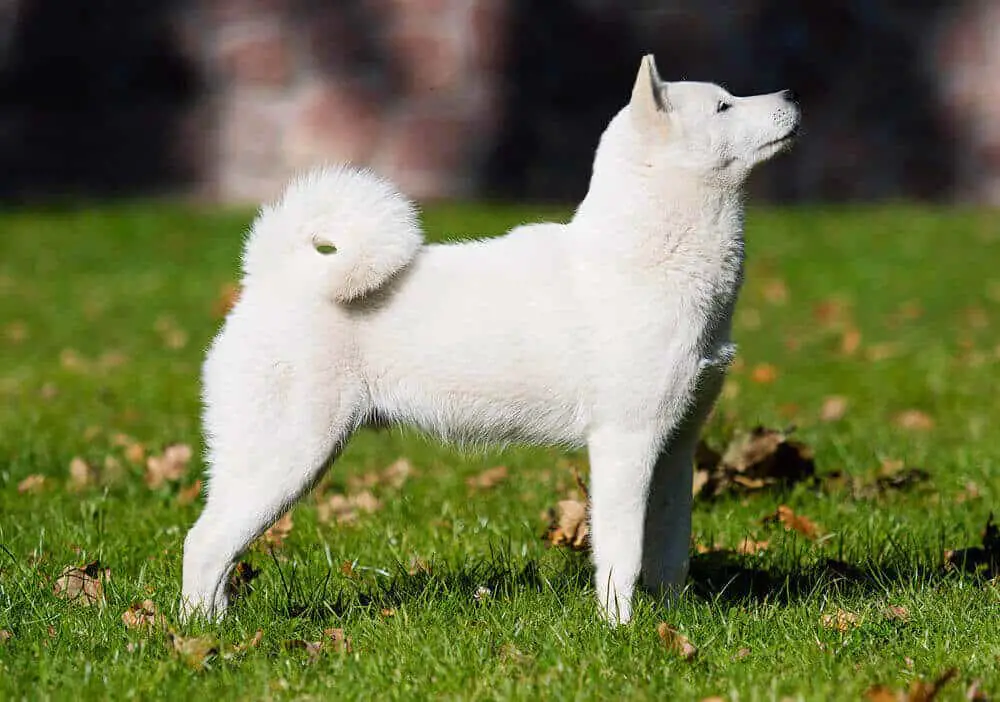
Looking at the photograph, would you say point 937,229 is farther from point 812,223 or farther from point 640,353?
point 640,353

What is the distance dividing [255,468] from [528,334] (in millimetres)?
818

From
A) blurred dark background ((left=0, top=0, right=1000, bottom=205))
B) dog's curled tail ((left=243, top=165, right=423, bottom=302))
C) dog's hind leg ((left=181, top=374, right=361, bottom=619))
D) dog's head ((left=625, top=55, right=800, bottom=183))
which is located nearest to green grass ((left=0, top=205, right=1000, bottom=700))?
dog's hind leg ((left=181, top=374, right=361, bottom=619))

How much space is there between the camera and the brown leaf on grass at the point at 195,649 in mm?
3592

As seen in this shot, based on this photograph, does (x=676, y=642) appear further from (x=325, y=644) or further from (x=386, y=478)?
(x=386, y=478)

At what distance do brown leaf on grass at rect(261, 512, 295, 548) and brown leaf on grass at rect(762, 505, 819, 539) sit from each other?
1676mm

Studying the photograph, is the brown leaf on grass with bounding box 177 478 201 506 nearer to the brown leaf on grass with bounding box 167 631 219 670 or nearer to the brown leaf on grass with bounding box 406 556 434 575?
the brown leaf on grass with bounding box 406 556 434 575

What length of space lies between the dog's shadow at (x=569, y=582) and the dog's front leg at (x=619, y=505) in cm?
23

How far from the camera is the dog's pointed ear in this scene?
3.83 meters

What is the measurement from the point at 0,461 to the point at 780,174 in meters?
9.57

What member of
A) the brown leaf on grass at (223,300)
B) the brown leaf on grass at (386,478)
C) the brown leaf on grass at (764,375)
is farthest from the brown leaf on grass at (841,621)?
the brown leaf on grass at (223,300)

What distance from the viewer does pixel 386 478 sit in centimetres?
618

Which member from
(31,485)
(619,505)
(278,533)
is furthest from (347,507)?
(619,505)

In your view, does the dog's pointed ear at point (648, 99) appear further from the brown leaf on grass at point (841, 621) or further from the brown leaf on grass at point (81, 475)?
the brown leaf on grass at point (81, 475)

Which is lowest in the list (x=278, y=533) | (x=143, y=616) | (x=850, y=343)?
(x=850, y=343)
